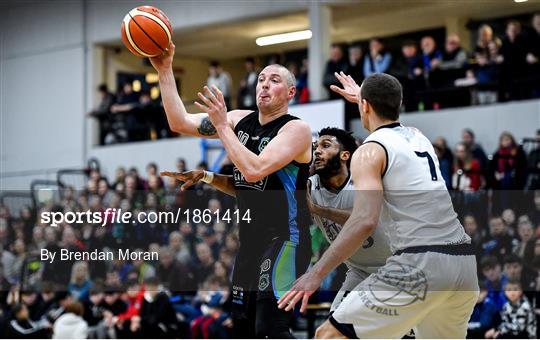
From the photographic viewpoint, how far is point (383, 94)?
223 inches

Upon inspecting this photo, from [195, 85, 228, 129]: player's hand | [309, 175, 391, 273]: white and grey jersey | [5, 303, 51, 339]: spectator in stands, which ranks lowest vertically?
[5, 303, 51, 339]: spectator in stands

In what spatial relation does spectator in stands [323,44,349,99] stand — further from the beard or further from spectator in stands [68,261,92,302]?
the beard

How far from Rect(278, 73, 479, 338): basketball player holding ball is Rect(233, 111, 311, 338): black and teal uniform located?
1096 mm

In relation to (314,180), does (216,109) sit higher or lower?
higher

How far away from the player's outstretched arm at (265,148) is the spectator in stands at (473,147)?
29.7 ft

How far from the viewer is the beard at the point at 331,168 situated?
23.8ft

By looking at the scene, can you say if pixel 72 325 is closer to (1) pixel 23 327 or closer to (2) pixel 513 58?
(1) pixel 23 327

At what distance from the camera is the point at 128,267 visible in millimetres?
14906

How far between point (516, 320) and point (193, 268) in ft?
16.2

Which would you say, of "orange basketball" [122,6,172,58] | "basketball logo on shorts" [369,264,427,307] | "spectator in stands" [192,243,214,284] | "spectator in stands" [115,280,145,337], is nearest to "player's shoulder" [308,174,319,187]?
"orange basketball" [122,6,172,58]

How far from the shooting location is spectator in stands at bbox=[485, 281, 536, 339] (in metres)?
11.1

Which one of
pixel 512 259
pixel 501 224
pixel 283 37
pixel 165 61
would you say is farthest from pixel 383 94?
pixel 283 37

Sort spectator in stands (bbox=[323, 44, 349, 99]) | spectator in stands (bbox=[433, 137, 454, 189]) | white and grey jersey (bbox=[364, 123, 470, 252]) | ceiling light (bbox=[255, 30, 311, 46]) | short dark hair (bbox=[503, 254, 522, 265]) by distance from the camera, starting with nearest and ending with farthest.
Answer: white and grey jersey (bbox=[364, 123, 470, 252]), short dark hair (bbox=[503, 254, 522, 265]), spectator in stands (bbox=[433, 137, 454, 189]), spectator in stands (bbox=[323, 44, 349, 99]), ceiling light (bbox=[255, 30, 311, 46])

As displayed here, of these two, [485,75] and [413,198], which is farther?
[485,75]
